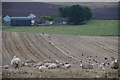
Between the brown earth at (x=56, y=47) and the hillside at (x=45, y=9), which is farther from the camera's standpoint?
the hillside at (x=45, y=9)

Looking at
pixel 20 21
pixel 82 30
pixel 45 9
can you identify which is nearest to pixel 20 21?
pixel 20 21

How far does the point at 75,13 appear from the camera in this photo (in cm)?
3594

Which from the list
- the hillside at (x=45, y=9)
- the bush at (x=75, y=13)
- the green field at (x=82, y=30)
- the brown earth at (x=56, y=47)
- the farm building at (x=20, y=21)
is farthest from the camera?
the bush at (x=75, y=13)

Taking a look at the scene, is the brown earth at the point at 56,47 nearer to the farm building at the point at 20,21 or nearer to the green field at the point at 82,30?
the green field at the point at 82,30

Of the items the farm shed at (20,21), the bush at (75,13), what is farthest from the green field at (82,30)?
the bush at (75,13)

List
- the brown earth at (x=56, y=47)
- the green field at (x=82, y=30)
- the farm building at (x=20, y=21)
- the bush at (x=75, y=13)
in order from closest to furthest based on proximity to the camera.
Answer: the brown earth at (x=56, y=47), the green field at (x=82, y=30), the farm building at (x=20, y=21), the bush at (x=75, y=13)

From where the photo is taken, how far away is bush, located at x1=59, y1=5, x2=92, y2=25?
3591 centimetres

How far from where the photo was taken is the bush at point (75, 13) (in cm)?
3591

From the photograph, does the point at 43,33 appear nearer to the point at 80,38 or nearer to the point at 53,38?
the point at 53,38

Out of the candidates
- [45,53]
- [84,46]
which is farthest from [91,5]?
[45,53]

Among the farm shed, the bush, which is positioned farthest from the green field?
the bush

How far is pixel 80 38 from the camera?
82.7 ft

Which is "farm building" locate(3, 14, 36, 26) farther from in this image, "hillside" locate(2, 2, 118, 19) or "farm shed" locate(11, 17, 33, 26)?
"hillside" locate(2, 2, 118, 19)

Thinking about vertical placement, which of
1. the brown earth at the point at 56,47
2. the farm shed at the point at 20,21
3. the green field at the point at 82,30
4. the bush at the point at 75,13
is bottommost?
the brown earth at the point at 56,47
